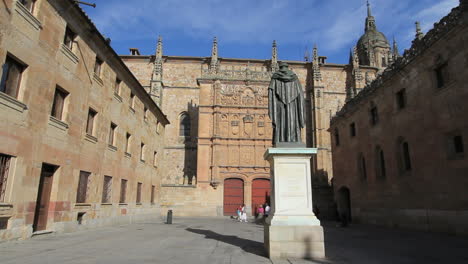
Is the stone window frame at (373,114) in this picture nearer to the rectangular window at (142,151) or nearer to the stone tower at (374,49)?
the rectangular window at (142,151)

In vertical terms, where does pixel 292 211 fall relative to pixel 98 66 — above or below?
below

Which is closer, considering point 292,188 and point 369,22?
point 292,188

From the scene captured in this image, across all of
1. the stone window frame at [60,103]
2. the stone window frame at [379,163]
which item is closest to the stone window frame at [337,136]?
the stone window frame at [379,163]

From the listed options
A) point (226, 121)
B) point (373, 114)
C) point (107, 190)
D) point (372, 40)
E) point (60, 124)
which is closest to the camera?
point (60, 124)

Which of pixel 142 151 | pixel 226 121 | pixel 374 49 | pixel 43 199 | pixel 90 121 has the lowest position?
pixel 43 199

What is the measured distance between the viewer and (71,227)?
39.2 ft

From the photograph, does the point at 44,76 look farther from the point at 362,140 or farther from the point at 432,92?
the point at 362,140

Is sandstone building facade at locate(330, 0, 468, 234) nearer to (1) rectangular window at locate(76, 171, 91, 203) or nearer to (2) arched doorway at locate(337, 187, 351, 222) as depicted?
(2) arched doorway at locate(337, 187, 351, 222)

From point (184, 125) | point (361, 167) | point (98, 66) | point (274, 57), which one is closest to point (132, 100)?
point (98, 66)

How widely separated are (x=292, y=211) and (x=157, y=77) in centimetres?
3296

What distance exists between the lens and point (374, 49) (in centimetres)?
4562

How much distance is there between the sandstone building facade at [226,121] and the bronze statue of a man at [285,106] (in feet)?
53.8

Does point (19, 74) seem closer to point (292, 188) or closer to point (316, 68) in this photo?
point (292, 188)

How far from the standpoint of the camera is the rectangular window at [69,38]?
38.5 feet
